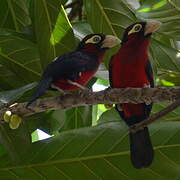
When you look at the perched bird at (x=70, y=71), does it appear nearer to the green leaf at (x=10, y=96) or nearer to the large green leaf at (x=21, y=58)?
the green leaf at (x=10, y=96)

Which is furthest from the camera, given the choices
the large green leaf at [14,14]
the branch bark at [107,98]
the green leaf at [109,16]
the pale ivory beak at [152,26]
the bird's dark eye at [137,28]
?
the large green leaf at [14,14]

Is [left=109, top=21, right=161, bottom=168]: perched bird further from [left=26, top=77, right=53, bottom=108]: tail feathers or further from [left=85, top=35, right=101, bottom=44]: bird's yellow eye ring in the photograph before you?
[left=26, top=77, right=53, bottom=108]: tail feathers

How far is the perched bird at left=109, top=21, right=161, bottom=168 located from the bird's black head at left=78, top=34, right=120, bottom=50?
0.09 metres

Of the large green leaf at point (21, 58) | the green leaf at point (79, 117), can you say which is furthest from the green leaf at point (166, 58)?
the large green leaf at point (21, 58)

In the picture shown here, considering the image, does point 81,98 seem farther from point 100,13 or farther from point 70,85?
point 100,13

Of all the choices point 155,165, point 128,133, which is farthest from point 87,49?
point 155,165

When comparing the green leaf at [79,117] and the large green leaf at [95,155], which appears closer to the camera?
the large green leaf at [95,155]

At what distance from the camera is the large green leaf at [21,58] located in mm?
2531

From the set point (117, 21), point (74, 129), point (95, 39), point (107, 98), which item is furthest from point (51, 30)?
point (107, 98)

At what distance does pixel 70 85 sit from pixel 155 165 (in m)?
0.54

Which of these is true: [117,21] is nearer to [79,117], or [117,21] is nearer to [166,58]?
[166,58]

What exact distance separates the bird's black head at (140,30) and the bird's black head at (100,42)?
10 cm

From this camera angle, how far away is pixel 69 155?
2.38 metres

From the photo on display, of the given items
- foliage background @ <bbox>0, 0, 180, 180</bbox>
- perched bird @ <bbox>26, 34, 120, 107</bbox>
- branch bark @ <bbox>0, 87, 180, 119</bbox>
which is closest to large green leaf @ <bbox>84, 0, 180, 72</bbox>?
foliage background @ <bbox>0, 0, 180, 180</bbox>
